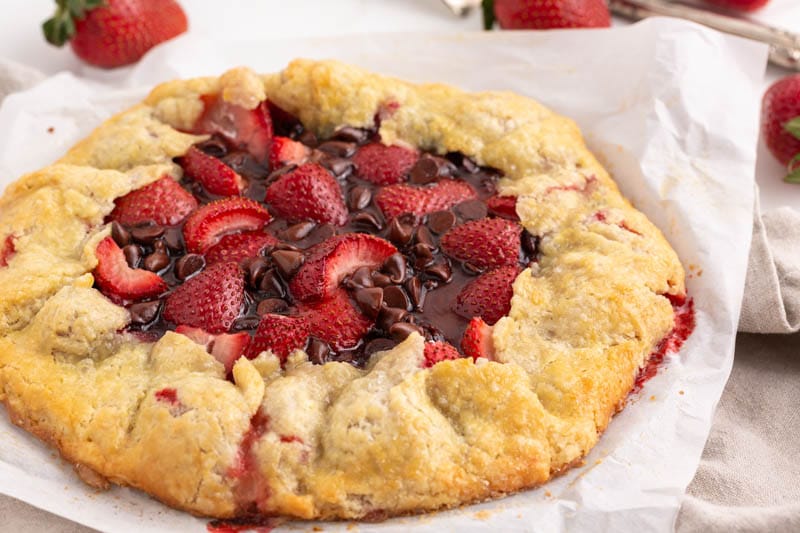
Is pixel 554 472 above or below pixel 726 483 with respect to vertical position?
above

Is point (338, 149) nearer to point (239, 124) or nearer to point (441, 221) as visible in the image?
point (239, 124)

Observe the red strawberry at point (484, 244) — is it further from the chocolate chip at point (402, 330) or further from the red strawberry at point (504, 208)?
the chocolate chip at point (402, 330)

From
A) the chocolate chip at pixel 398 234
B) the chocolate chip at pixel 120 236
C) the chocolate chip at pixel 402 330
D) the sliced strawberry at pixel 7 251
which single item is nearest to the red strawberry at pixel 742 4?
the chocolate chip at pixel 398 234

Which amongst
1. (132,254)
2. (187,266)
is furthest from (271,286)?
(132,254)

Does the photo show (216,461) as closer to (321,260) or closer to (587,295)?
(321,260)

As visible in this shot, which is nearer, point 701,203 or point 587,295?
point 587,295

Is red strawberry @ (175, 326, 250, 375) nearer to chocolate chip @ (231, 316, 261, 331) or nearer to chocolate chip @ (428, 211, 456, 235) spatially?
chocolate chip @ (231, 316, 261, 331)

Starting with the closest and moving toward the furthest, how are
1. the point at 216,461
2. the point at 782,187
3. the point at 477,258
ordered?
the point at 216,461 < the point at 477,258 < the point at 782,187

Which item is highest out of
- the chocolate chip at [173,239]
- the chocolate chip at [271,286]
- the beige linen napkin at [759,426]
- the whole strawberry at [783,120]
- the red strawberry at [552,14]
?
the red strawberry at [552,14]

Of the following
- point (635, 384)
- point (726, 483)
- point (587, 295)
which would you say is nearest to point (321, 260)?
point (587, 295)

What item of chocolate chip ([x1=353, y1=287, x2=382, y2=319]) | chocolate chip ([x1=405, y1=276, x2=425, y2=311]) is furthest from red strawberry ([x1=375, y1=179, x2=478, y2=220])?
chocolate chip ([x1=353, y1=287, x2=382, y2=319])
